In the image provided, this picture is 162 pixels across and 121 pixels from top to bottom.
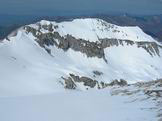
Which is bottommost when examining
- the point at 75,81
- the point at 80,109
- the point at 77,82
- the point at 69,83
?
the point at 80,109

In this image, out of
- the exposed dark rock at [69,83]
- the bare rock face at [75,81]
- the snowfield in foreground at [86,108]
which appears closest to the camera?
the snowfield in foreground at [86,108]

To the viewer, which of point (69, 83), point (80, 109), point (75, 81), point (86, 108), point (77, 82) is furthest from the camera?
point (77, 82)

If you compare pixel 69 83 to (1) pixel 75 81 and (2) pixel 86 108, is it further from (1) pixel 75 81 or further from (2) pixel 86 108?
(2) pixel 86 108

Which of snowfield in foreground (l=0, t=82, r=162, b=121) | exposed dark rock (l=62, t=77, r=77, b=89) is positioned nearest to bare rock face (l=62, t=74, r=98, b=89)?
exposed dark rock (l=62, t=77, r=77, b=89)

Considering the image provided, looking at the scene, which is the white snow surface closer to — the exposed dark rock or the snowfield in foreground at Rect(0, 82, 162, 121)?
the snowfield in foreground at Rect(0, 82, 162, 121)

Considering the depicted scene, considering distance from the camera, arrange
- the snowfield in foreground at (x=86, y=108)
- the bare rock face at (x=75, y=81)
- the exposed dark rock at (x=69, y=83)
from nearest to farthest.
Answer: the snowfield in foreground at (x=86, y=108), the exposed dark rock at (x=69, y=83), the bare rock face at (x=75, y=81)

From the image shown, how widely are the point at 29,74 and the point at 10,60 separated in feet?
47.4

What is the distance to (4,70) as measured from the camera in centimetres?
14662

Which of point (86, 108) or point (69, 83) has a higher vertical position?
point (69, 83)

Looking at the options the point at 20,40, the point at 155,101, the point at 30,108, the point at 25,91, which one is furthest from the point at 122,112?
the point at 20,40

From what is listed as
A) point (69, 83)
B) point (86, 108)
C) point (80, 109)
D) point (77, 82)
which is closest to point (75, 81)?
point (77, 82)

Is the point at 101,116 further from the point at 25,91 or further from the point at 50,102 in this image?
the point at 25,91

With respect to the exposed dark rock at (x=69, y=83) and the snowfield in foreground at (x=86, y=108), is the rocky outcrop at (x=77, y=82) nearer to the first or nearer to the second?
the exposed dark rock at (x=69, y=83)

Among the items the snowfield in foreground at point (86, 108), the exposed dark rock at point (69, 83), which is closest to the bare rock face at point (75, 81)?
the exposed dark rock at point (69, 83)
